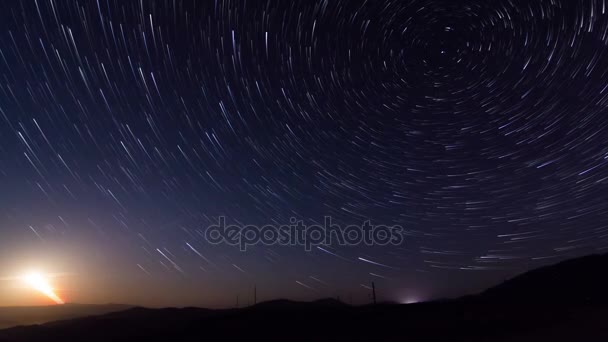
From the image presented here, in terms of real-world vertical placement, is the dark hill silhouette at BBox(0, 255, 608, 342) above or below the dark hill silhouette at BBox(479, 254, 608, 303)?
below

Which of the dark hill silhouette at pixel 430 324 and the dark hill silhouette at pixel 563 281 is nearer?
the dark hill silhouette at pixel 430 324

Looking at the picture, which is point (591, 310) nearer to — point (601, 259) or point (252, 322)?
point (252, 322)

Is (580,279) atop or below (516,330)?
atop

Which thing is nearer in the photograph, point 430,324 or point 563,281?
point 430,324

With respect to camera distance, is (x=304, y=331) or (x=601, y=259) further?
(x=601, y=259)

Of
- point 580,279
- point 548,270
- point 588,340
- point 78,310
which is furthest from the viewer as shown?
point 78,310

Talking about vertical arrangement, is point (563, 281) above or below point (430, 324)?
above

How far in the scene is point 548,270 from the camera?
5709cm

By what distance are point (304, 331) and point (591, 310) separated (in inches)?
639

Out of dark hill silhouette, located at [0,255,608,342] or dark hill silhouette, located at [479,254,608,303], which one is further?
dark hill silhouette, located at [479,254,608,303]

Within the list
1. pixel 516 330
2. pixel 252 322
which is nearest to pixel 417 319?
pixel 516 330

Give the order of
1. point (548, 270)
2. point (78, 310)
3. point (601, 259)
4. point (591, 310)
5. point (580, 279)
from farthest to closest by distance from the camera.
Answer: point (78, 310)
point (548, 270)
point (601, 259)
point (580, 279)
point (591, 310)

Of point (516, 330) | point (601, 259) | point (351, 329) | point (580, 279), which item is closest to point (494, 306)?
point (516, 330)

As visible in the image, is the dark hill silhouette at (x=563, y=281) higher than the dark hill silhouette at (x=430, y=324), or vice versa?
the dark hill silhouette at (x=563, y=281)
